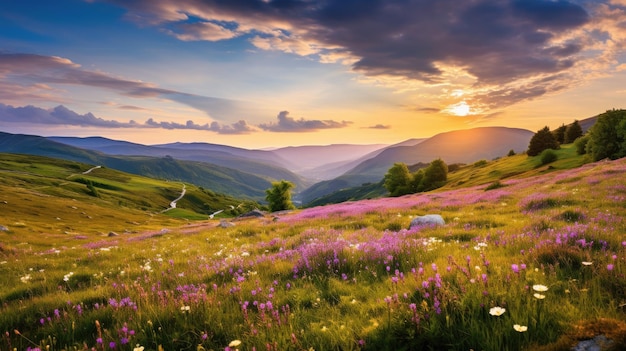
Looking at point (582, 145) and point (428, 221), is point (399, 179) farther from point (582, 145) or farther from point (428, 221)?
point (428, 221)

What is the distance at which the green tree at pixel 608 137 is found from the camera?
2537 inches

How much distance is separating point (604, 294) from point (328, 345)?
3208 millimetres

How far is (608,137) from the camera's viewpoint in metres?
66.2

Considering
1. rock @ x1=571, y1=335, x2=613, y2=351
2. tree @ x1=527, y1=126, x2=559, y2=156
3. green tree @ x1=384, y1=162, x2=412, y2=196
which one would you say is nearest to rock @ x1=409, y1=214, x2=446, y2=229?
rock @ x1=571, y1=335, x2=613, y2=351

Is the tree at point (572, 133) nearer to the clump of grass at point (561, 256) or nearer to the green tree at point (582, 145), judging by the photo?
the green tree at point (582, 145)

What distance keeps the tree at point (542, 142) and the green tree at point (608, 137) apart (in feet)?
106

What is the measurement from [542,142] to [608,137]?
37626mm

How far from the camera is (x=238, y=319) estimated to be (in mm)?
4273

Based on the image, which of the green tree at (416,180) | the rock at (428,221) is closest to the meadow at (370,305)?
the rock at (428,221)

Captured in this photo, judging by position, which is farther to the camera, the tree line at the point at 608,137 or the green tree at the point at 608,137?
the green tree at the point at 608,137

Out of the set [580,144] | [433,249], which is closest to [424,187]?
[580,144]

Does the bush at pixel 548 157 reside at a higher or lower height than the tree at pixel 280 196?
higher

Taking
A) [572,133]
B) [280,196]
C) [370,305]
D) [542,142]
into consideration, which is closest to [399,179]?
[280,196]

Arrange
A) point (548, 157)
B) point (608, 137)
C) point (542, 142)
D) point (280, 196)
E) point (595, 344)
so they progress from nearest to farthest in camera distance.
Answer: point (595, 344)
point (608, 137)
point (548, 157)
point (542, 142)
point (280, 196)
